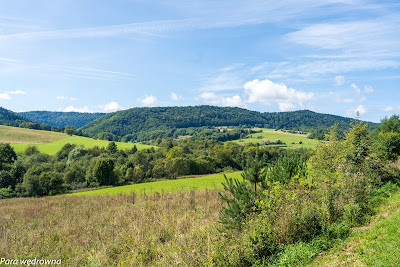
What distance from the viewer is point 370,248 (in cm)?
596

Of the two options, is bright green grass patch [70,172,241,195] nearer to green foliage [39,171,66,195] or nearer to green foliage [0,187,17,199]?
green foliage [39,171,66,195]

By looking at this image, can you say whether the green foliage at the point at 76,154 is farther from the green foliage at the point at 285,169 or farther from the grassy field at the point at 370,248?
the grassy field at the point at 370,248

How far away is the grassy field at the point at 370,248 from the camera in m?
5.37

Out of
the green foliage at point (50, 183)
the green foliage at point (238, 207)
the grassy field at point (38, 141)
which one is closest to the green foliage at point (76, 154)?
the grassy field at point (38, 141)

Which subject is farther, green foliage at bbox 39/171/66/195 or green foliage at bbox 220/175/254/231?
green foliage at bbox 39/171/66/195

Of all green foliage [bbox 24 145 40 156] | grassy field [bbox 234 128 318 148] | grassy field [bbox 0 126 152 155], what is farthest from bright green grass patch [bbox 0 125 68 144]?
grassy field [bbox 234 128 318 148]

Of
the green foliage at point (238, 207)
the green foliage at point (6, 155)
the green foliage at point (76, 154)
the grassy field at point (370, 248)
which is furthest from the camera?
the green foliage at point (76, 154)

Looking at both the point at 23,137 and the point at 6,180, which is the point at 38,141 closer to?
the point at 23,137

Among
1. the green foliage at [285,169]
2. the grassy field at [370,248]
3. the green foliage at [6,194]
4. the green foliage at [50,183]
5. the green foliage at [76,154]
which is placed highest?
the green foliage at [285,169]

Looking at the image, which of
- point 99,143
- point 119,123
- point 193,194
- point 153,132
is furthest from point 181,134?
point 193,194

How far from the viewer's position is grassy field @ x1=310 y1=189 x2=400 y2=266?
5370mm

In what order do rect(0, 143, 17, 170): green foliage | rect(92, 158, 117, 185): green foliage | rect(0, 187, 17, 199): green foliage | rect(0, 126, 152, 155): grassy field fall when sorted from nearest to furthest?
rect(0, 187, 17, 199): green foliage
rect(92, 158, 117, 185): green foliage
rect(0, 143, 17, 170): green foliage
rect(0, 126, 152, 155): grassy field

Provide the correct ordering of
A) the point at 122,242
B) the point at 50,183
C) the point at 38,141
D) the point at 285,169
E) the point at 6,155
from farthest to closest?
the point at 38,141 → the point at 6,155 → the point at 50,183 → the point at 285,169 → the point at 122,242

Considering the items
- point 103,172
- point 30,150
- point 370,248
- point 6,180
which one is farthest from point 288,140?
point 370,248
